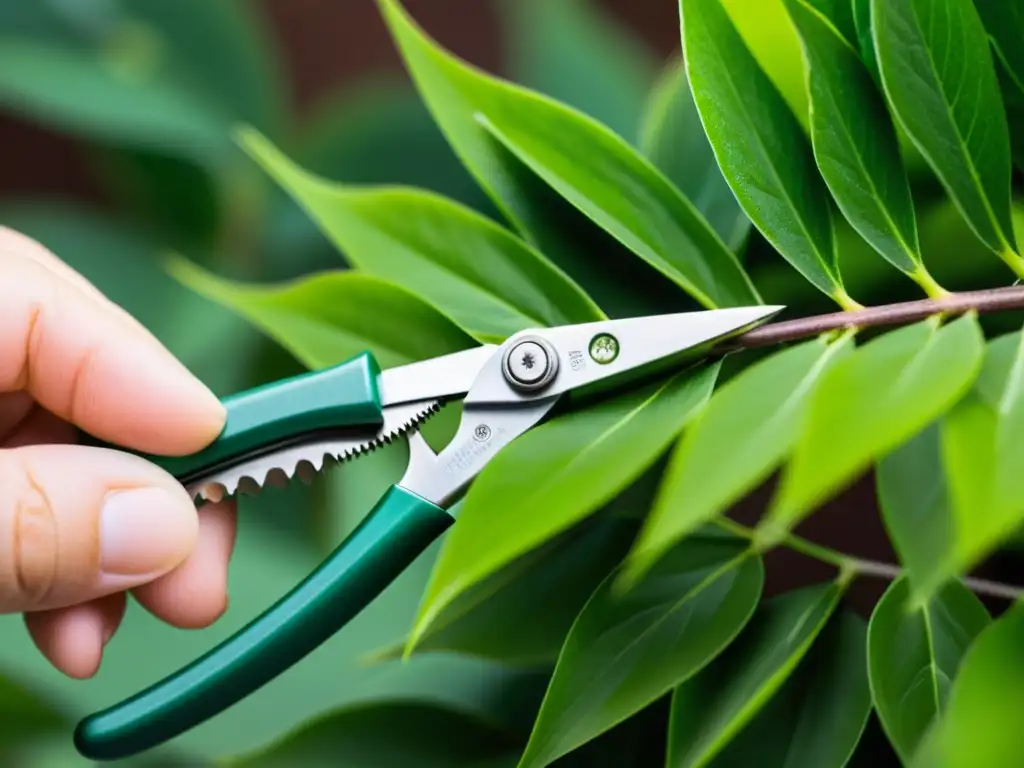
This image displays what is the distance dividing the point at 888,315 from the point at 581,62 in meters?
0.37

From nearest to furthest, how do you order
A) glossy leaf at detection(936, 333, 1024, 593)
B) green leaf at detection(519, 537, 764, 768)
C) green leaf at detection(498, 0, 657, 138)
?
glossy leaf at detection(936, 333, 1024, 593), green leaf at detection(519, 537, 764, 768), green leaf at detection(498, 0, 657, 138)

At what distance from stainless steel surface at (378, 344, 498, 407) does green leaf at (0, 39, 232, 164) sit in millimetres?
386

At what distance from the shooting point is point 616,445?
26 cm

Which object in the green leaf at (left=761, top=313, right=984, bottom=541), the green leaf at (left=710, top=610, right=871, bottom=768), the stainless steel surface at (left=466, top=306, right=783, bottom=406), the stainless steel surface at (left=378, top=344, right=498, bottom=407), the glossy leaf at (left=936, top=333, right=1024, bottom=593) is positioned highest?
the stainless steel surface at (left=378, top=344, right=498, bottom=407)

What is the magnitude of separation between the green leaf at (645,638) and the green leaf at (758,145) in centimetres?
10

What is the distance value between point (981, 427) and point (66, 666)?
323 millimetres

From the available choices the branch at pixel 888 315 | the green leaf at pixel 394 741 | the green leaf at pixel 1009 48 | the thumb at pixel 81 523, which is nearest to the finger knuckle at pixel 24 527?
the thumb at pixel 81 523

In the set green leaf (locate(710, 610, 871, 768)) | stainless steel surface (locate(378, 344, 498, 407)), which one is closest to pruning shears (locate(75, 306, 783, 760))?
stainless steel surface (locate(378, 344, 498, 407))

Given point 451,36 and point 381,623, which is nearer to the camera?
point 381,623

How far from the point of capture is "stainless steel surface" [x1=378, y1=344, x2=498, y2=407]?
32cm

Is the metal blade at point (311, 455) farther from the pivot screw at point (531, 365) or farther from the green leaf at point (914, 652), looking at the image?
the green leaf at point (914, 652)

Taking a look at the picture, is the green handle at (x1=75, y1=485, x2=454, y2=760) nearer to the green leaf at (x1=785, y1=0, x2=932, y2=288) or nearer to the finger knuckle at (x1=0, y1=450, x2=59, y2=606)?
the finger knuckle at (x1=0, y1=450, x2=59, y2=606)

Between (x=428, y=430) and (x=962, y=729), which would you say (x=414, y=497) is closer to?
(x=428, y=430)

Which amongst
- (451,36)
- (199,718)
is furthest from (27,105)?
(199,718)
